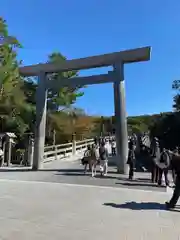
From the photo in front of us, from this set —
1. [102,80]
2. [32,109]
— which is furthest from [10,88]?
[102,80]

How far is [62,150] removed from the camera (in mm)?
21719

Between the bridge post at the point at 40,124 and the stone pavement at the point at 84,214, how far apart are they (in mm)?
5523

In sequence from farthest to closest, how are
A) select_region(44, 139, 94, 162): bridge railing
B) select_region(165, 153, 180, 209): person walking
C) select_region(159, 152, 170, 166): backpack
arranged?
1. select_region(44, 139, 94, 162): bridge railing
2. select_region(159, 152, 170, 166): backpack
3. select_region(165, 153, 180, 209): person walking

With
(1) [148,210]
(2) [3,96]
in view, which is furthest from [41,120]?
(1) [148,210]

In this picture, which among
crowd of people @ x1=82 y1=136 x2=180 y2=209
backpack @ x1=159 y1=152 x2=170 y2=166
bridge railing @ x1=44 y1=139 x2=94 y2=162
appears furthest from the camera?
bridge railing @ x1=44 y1=139 x2=94 y2=162

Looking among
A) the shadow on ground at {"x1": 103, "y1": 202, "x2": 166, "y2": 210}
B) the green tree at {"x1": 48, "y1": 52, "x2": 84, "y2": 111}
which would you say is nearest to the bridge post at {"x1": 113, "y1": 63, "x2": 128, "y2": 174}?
the shadow on ground at {"x1": 103, "y1": 202, "x2": 166, "y2": 210}

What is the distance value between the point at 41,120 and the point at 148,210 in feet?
32.1

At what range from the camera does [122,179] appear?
12219 millimetres

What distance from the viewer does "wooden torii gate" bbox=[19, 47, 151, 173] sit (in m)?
13.8

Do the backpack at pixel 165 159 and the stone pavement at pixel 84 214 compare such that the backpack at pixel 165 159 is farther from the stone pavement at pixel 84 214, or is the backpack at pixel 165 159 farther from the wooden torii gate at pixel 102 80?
the wooden torii gate at pixel 102 80

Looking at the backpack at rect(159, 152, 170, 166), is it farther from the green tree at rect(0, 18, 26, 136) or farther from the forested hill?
the green tree at rect(0, 18, 26, 136)

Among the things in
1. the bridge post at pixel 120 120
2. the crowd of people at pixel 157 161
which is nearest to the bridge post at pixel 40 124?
the crowd of people at pixel 157 161

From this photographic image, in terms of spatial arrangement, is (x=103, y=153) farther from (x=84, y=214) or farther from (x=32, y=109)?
(x=32, y=109)

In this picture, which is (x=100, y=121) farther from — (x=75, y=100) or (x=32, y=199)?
(x=32, y=199)
